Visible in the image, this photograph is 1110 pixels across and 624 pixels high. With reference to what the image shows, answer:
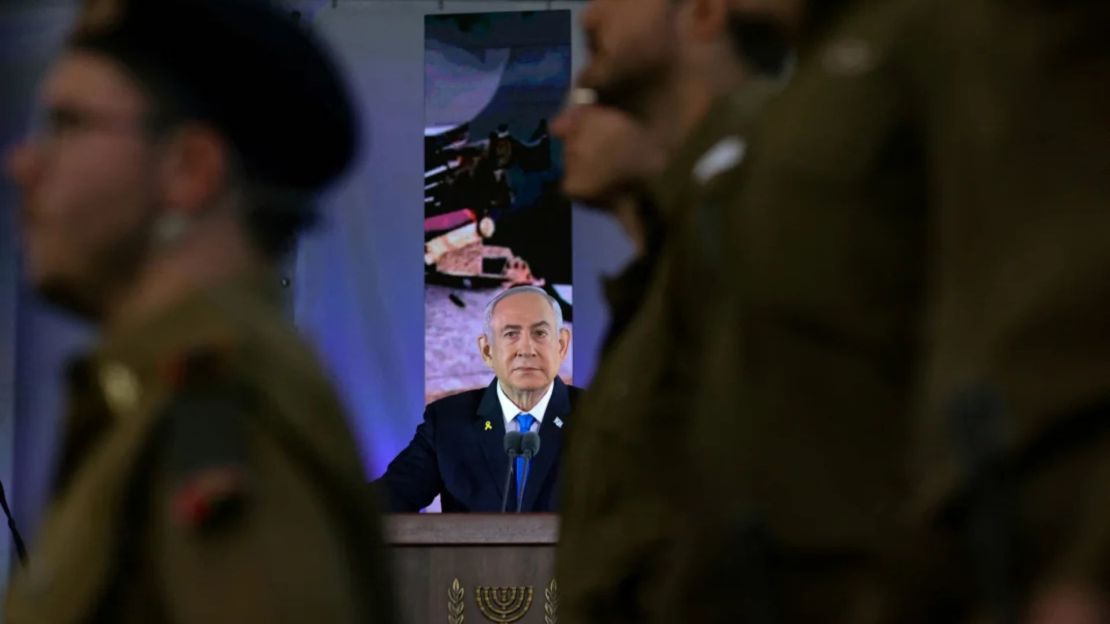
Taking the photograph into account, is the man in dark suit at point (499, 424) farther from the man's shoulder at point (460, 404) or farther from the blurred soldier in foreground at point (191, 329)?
the blurred soldier in foreground at point (191, 329)

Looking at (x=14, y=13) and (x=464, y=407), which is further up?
(x=14, y=13)

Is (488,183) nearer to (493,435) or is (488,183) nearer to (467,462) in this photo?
(493,435)

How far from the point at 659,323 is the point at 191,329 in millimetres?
764

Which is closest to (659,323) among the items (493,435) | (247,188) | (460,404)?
(247,188)

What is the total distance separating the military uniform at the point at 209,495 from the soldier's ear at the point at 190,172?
0.10m

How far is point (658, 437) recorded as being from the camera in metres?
1.81

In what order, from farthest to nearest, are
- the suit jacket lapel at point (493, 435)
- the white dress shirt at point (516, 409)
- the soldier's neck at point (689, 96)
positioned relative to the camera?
the white dress shirt at point (516, 409)
the suit jacket lapel at point (493, 435)
the soldier's neck at point (689, 96)

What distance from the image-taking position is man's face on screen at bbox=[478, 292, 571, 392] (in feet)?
19.5

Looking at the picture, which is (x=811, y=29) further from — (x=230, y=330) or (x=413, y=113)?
(x=413, y=113)

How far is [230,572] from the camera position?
1.04 meters

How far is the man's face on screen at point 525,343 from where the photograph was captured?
234 inches

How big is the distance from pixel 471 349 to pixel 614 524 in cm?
468

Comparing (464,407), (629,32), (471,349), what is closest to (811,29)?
(629,32)

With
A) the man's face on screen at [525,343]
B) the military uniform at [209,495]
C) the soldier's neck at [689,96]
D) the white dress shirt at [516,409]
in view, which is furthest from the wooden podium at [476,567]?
the military uniform at [209,495]
